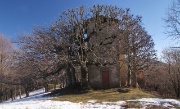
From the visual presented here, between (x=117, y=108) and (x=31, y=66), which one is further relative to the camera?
(x=31, y=66)

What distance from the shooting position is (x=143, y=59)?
29.0 meters

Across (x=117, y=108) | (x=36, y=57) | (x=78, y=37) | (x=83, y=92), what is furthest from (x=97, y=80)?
(x=117, y=108)

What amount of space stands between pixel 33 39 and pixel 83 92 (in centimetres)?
889

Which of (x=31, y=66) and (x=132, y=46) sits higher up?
(x=132, y=46)

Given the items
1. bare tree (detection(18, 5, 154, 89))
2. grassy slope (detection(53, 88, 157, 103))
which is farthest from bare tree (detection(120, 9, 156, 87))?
grassy slope (detection(53, 88, 157, 103))

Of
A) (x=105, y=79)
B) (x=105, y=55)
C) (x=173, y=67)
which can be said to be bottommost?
(x=105, y=79)

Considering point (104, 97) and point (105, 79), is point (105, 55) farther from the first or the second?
point (104, 97)

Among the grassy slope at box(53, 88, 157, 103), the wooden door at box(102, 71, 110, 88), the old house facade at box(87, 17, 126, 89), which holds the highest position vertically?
the old house facade at box(87, 17, 126, 89)

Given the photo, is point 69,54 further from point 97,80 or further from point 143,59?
point 143,59

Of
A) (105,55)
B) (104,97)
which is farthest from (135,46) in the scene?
(104,97)

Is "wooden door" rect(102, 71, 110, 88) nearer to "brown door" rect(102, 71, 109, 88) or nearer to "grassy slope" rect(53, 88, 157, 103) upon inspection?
"brown door" rect(102, 71, 109, 88)

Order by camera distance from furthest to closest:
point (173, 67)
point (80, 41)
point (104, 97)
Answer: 1. point (173, 67)
2. point (80, 41)
3. point (104, 97)

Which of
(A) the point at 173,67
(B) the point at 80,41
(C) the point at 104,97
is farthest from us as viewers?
(A) the point at 173,67

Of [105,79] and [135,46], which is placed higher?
[135,46]
